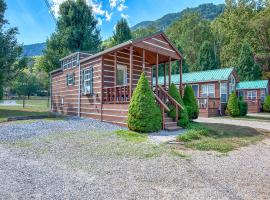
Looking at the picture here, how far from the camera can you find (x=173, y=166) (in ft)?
15.5

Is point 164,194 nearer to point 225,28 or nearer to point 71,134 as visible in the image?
point 71,134

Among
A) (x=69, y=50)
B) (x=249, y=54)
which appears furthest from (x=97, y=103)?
(x=249, y=54)

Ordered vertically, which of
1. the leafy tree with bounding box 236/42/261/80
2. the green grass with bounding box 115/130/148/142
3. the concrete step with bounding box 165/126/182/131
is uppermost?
the leafy tree with bounding box 236/42/261/80

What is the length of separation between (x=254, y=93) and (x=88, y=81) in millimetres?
20678

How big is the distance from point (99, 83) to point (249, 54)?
26983 mm

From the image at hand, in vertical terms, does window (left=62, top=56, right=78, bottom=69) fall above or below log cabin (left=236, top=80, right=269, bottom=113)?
above

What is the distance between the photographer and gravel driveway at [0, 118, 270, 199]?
11.1ft

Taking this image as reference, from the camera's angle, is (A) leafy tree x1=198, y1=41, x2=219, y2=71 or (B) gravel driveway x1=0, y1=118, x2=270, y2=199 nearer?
(B) gravel driveway x1=0, y1=118, x2=270, y2=199

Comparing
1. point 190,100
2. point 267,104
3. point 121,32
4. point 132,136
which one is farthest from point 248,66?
point 132,136

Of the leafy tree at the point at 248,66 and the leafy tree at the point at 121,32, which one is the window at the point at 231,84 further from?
the leafy tree at the point at 121,32

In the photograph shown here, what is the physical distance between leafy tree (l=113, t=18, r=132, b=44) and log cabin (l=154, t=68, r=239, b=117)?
478 inches

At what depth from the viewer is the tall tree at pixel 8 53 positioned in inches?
605

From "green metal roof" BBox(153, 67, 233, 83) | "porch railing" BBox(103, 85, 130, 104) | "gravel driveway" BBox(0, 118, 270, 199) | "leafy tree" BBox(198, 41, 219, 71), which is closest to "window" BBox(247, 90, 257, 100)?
"green metal roof" BBox(153, 67, 233, 83)

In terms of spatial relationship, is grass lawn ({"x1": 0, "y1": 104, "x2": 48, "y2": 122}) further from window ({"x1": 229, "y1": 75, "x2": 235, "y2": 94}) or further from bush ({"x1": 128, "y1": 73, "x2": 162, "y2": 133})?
window ({"x1": 229, "y1": 75, "x2": 235, "y2": 94})
